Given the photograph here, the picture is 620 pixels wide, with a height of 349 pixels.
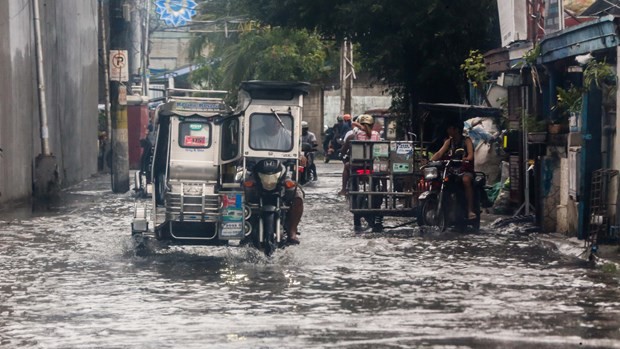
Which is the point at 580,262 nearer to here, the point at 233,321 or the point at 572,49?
the point at 572,49

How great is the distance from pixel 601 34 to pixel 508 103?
7.74 meters

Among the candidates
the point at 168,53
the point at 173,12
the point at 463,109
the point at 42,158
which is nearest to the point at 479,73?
the point at 463,109

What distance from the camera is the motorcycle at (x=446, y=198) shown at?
17672 mm

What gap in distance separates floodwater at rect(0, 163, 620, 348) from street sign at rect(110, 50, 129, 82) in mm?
11314

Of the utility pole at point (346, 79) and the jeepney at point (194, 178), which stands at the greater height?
the utility pole at point (346, 79)

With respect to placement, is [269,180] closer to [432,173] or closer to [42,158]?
[432,173]

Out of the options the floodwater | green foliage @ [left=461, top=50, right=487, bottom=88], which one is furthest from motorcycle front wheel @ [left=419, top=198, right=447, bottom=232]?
green foliage @ [left=461, top=50, right=487, bottom=88]

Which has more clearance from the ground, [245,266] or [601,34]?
[601,34]

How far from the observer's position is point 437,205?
17797 mm

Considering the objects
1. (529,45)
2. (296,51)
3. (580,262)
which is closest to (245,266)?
(580,262)

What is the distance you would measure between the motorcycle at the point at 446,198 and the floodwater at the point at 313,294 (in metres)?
0.33

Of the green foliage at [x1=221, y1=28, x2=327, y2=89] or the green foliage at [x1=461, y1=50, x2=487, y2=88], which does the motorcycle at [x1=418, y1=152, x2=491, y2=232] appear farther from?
the green foliage at [x1=221, y1=28, x2=327, y2=89]

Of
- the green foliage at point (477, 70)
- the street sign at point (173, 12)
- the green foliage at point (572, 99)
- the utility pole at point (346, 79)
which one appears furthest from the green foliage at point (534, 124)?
the utility pole at point (346, 79)

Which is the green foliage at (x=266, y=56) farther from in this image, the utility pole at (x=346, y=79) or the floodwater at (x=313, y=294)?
the floodwater at (x=313, y=294)
